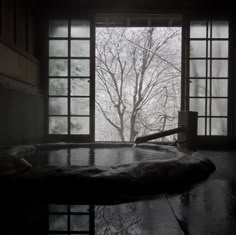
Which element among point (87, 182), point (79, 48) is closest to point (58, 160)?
point (87, 182)

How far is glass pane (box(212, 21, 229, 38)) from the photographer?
16.5ft

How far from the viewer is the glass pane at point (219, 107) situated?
16.6ft

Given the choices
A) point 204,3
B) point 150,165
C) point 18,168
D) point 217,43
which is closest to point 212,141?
point 217,43

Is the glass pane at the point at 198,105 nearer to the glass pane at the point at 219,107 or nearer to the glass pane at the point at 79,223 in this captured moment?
the glass pane at the point at 219,107

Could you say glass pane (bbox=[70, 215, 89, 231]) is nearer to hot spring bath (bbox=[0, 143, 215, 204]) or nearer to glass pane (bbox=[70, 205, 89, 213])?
glass pane (bbox=[70, 205, 89, 213])

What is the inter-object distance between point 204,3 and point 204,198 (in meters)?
4.46

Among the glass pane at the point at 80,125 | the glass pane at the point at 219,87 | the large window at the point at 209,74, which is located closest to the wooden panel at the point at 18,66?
the glass pane at the point at 80,125

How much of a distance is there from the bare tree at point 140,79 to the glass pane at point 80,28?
10.00ft

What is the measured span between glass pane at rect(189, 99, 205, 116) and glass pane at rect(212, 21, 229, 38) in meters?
1.22

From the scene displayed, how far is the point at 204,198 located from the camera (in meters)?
1.43

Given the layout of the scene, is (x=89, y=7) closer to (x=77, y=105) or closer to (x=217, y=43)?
(x=77, y=105)

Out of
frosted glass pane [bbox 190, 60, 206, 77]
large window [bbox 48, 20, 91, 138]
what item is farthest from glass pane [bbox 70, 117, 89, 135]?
frosted glass pane [bbox 190, 60, 206, 77]

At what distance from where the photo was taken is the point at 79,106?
5086mm

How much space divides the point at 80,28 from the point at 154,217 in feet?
14.9
